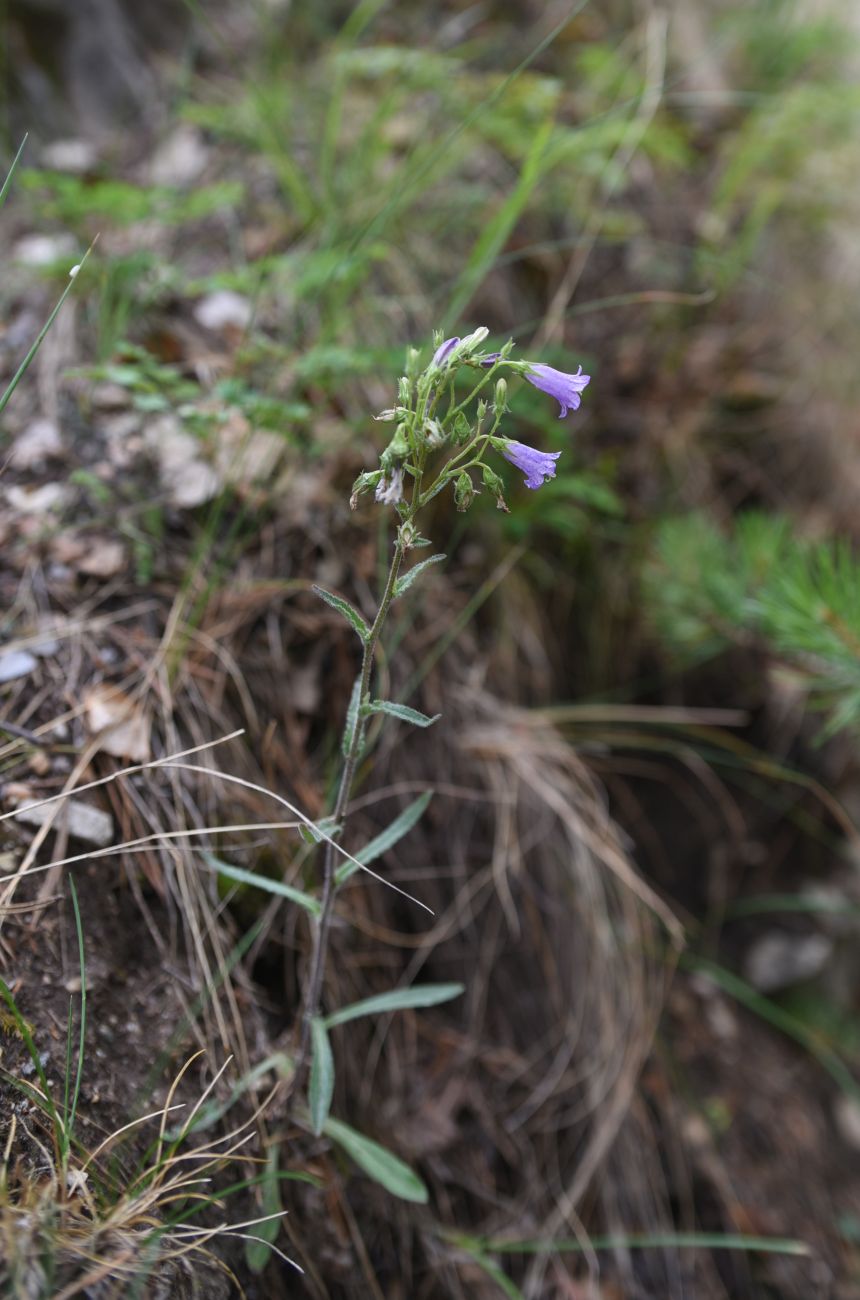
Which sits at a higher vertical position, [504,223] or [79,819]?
[504,223]

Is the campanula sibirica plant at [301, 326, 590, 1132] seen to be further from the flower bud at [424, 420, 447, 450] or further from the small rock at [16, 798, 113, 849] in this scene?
the small rock at [16, 798, 113, 849]

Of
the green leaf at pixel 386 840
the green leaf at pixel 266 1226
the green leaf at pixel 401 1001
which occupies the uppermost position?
the green leaf at pixel 386 840

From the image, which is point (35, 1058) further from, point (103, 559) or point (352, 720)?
point (103, 559)

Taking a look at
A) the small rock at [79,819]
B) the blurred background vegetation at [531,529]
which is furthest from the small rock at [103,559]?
the small rock at [79,819]

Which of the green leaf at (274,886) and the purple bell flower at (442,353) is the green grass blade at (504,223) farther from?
the green leaf at (274,886)

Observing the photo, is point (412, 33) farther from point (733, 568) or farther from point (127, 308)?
point (733, 568)

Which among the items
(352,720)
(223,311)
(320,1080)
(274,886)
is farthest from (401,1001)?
(223,311)

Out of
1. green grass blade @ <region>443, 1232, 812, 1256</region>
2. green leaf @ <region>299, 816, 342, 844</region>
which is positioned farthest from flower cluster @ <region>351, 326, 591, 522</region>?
green grass blade @ <region>443, 1232, 812, 1256</region>
